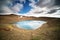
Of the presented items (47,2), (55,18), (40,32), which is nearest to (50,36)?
(40,32)

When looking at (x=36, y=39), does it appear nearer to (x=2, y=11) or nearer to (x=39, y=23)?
(x=39, y=23)

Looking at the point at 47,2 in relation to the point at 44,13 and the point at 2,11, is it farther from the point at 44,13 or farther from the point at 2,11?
the point at 2,11

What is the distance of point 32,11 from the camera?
227cm

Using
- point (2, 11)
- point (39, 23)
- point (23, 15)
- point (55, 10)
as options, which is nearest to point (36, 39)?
point (39, 23)

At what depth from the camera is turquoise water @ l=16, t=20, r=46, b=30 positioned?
88.0 inches

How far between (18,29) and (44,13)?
Result: 55cm

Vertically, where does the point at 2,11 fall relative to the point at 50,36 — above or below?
above

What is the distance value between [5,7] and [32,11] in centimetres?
49

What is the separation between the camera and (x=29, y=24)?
225cm

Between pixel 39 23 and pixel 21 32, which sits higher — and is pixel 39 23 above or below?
above

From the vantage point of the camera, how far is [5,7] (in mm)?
2281

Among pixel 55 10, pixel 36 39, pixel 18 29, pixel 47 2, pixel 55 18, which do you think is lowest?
pixel 36 39

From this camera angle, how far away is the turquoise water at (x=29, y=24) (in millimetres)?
2236

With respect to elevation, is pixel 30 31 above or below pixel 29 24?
below
